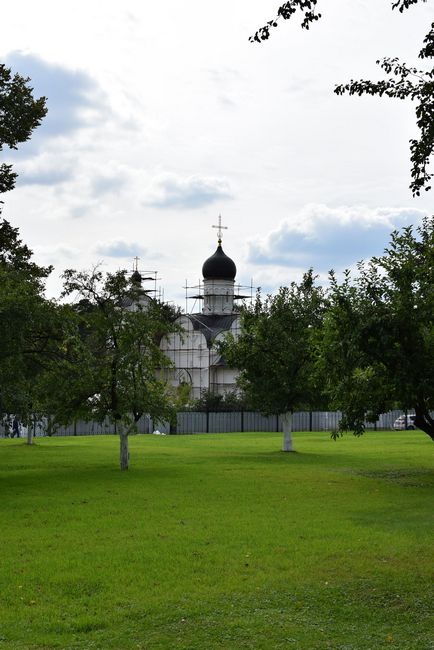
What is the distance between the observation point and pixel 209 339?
3415 inches

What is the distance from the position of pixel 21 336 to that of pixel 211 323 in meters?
65.5

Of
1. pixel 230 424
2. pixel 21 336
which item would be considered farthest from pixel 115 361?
pixel 230 424

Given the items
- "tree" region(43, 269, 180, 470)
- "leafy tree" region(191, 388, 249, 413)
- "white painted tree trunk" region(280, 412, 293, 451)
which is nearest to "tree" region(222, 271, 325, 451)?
"white painted tree trunk" region(280, 412, 293, 451)

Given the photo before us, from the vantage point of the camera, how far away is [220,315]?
9175 cm

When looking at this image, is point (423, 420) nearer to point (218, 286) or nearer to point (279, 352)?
point (279, 352)

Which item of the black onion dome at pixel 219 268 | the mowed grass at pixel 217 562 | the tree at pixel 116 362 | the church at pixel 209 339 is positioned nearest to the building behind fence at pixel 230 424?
the church at pixel 209 339

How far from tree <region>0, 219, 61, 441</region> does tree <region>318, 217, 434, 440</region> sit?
8.38 metres

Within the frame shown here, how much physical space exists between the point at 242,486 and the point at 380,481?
14.8 feet

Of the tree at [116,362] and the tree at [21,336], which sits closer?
the tree at [21,336]

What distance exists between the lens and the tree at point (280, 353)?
4062 centimetres

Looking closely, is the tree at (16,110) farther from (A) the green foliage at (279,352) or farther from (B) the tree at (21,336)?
(A) the green foliage at (279,352)

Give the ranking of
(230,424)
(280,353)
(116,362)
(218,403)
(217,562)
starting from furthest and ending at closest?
1. (218,403)
2. (230,424)
3. (280,353)
4. (116,362)
5. (217,562)

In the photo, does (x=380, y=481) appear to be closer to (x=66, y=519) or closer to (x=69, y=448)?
(x=66, y=519)

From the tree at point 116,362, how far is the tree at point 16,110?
5031mm
